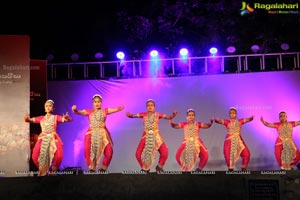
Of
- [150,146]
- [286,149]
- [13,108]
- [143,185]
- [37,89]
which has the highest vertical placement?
[37,89]

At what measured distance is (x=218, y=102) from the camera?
1020cm

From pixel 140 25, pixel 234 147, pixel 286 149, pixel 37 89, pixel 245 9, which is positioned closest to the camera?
pixel 234 147

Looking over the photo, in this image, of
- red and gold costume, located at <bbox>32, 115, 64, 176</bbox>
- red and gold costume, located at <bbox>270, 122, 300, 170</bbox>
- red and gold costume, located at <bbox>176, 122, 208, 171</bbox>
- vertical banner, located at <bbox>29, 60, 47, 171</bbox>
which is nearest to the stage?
red and gold costume, located at <bbox>32, 115, 64, 176</bbox>

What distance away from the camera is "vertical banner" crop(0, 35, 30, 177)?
7.90m

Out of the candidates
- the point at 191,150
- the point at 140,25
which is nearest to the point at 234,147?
the point at 191,150

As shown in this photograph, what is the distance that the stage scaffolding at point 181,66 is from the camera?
10211 millimetres

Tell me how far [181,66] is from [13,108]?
3.98 meters

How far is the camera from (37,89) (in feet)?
32.1

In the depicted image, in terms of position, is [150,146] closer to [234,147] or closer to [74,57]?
[234,147]

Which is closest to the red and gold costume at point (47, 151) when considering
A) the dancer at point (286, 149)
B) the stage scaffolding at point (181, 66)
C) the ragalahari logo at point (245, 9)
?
the stage scaffolding at point (181, 66)

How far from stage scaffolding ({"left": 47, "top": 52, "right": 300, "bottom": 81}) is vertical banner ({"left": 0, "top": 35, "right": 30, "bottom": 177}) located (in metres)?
2.34

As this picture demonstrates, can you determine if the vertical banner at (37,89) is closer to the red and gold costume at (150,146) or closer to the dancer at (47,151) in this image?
the dancer at (47,151)

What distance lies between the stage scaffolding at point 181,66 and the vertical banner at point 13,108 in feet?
7.66

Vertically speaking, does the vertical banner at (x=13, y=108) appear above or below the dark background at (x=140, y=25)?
below
